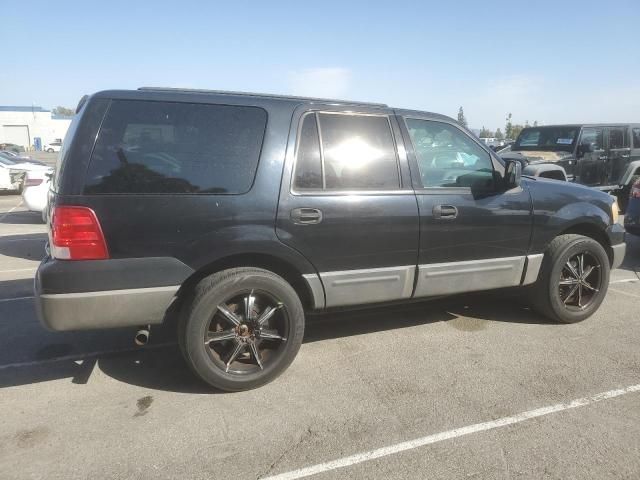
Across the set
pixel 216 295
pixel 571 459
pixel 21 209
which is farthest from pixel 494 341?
pixel 21 209

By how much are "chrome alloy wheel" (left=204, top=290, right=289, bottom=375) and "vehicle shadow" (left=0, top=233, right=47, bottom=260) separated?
17.8 ft

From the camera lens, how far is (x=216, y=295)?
312 centimetres

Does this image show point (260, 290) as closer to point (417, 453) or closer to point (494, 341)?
point (417, 453)

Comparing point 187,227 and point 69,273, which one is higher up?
point 187,227

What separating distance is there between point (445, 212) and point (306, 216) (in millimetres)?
1170

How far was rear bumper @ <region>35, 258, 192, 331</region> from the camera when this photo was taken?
2.88 metres

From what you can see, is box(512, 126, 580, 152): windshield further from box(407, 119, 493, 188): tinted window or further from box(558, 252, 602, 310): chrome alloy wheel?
box(407, 119, 493, 188): tinted window

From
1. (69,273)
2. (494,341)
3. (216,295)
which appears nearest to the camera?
(69,273)

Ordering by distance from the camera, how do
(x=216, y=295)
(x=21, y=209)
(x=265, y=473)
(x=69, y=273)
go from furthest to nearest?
(x=21, y=209), (x=216, y=295), (x=69, y=273), (x=265, y=473)

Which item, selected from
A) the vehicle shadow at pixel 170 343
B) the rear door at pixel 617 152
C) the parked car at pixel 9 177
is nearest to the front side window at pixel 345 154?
the vehicle shadow at pixel 170 343

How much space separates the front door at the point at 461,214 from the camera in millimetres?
3793

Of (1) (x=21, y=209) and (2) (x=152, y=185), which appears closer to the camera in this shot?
(2) (x=152, y=185)

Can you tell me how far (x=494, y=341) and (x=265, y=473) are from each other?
244 centimetres

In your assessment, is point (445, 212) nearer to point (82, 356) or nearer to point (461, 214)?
point (461, 214)
